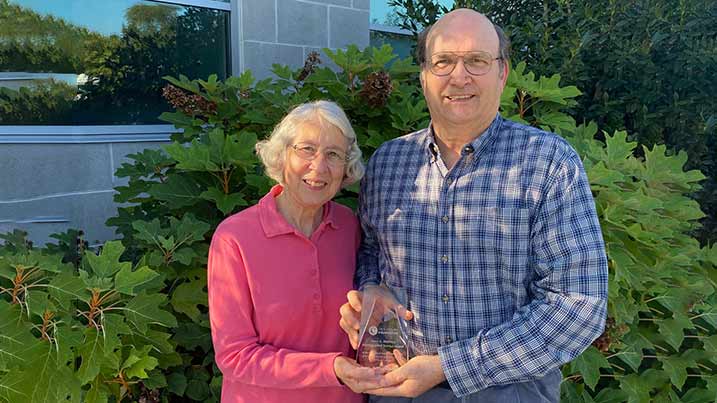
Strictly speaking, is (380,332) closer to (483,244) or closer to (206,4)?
(483,244)

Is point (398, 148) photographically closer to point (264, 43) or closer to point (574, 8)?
point (574, 8)

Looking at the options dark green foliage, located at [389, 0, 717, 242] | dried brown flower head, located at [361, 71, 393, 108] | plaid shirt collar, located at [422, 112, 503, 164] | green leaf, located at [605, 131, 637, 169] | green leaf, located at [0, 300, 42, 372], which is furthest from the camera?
dark green foliage, located at [389, 0, 717, 242]

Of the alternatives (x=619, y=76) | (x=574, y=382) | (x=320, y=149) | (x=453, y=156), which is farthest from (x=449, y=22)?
(x=619, y=76)

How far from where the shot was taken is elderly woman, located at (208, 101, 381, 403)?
1.67 meters

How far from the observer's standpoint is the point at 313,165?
5.75ft

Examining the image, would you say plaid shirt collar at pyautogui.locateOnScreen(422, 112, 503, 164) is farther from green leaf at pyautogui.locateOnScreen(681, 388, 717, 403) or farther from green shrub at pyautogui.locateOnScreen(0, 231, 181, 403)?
green leaf at pyautogui.locateOnScreen(681, 388, 717, 403)

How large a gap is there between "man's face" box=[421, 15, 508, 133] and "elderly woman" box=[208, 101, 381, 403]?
308mm

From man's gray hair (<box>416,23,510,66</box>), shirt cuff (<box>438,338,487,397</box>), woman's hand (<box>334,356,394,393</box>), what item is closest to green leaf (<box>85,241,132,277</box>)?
woman's hand (<box>334,356,394,393</box>)

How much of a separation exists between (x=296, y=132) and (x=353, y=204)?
77cm

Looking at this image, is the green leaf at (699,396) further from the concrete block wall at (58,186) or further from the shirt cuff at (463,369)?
the concrete block wall at (58,186)

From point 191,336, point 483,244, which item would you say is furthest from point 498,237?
point 191,336

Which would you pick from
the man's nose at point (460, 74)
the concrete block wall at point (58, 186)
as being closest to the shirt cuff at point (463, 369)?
the man's nose at point (460, 74)

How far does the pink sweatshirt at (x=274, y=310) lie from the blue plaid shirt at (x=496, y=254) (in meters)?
0.18

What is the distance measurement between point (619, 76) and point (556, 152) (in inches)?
111
